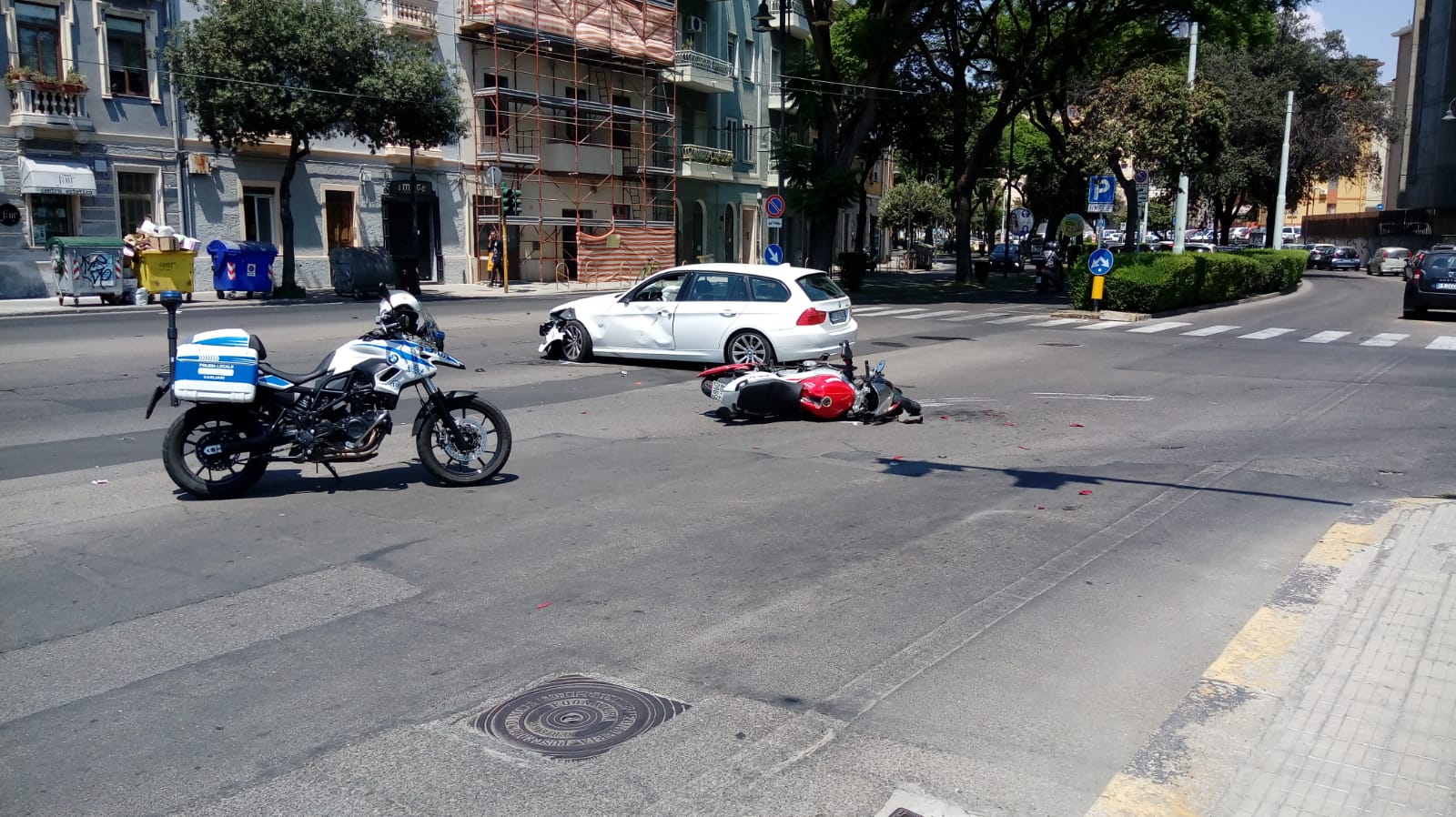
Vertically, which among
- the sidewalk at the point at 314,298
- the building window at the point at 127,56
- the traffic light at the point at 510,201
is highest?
the building window at the point at 127,56

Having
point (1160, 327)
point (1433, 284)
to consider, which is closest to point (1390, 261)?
point (1433, 284)

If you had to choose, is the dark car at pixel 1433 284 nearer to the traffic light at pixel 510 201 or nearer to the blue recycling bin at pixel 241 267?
the traffic light at pixel 510 201

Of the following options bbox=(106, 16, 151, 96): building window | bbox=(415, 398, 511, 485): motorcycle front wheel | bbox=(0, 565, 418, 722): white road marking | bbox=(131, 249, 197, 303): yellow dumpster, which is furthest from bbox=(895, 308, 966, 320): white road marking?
bbox=(0, 565, 418, 722): white road marking

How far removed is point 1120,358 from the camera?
18.2 m

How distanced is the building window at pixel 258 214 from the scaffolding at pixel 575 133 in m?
6.87

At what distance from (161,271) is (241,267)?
10.3 ft

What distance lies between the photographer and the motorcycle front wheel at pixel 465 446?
8.56 metres

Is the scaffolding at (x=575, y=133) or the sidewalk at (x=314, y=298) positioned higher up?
the scaffolding at (x=575, y=133)

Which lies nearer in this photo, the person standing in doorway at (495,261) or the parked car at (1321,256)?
the person standing in doorway at (495,261)

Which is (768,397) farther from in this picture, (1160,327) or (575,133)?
(575,133)

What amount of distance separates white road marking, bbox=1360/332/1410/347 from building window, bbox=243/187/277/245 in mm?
28278

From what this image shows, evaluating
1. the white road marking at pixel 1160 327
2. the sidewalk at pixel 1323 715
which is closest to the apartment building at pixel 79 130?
the white road marking at pixel 1160 327

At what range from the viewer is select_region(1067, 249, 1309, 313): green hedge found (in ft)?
86.2

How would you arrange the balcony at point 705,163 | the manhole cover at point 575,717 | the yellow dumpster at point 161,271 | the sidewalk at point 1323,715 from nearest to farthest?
the sidewalk at point 1323,715
the manhole cover at point 575,717
the yellow dumpster at point 161,271
the balcony at point 705,163
